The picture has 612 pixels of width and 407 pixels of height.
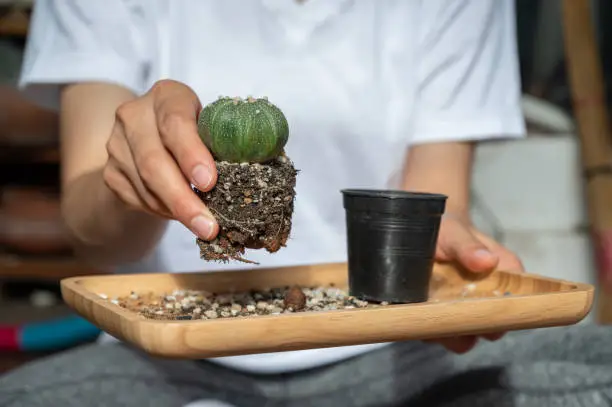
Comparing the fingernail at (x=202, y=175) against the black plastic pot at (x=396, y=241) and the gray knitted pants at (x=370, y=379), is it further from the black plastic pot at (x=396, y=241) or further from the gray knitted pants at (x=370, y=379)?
the gray knitted pants at (x=370, y=379)

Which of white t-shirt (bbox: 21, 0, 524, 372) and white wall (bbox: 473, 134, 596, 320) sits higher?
white t-shirt (bbox: 21, 0, 524, 372)

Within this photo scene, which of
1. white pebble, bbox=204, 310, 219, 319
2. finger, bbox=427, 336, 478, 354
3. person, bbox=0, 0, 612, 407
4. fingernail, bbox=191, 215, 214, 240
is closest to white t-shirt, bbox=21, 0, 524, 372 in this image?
person, bbox=0, 0, 612, 407

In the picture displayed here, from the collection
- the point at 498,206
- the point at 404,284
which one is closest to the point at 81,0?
the point at 404,284


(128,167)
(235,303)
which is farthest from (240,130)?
(235,303)

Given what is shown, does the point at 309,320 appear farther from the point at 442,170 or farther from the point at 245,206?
the point at 442,170

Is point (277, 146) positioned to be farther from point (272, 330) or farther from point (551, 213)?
point (551, 213)

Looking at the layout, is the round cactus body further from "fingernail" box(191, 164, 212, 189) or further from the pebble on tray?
the pebble on tray
